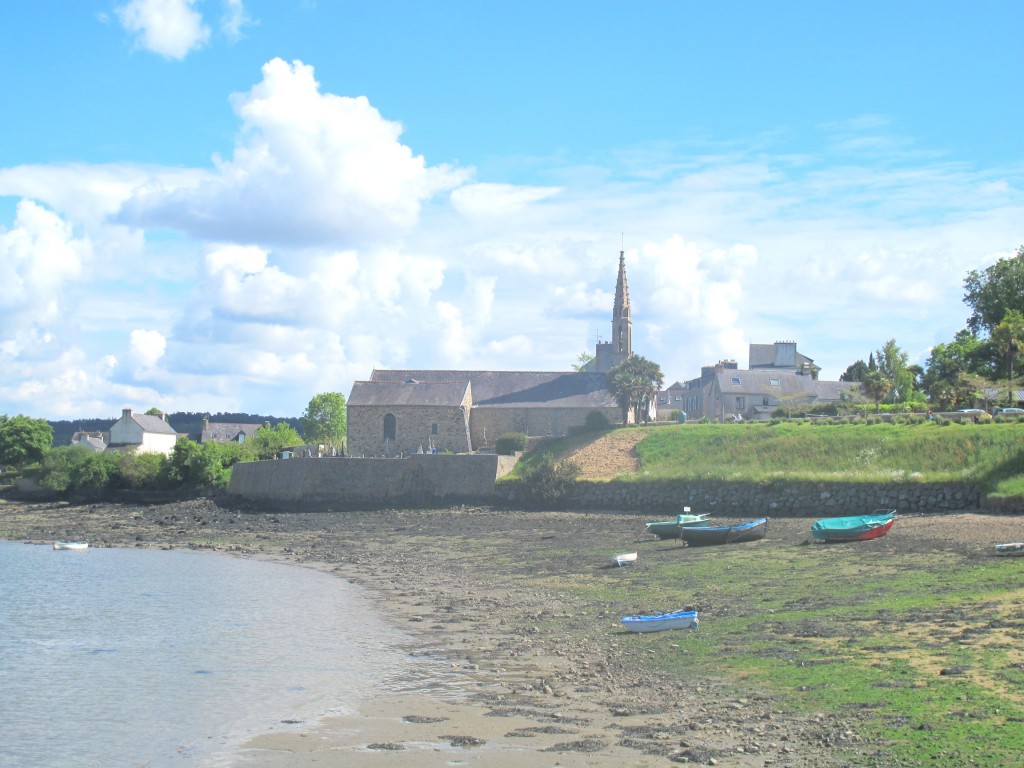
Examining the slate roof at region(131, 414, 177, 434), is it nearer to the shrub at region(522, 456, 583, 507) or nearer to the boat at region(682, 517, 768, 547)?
the shrub at region(522, 456, 583, 507)

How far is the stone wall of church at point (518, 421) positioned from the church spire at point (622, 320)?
12179 millimetres

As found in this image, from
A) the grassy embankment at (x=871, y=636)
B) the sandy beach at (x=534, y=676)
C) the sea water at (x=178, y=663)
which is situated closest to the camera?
the grassy embankment at (x=871, y=636)

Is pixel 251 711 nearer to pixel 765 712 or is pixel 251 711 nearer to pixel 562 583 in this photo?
pixel 765 712

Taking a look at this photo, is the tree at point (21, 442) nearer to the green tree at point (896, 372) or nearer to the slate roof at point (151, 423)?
the slate roof at point (151, 423)

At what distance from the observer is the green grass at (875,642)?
436 inches

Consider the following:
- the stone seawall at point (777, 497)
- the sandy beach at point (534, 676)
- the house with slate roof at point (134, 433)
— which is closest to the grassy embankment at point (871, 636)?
the sandy beach at point (534, 676)

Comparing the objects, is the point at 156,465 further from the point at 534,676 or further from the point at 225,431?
the point at 534,676

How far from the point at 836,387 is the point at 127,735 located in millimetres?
68756

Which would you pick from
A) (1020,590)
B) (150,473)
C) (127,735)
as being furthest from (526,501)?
(127,735)

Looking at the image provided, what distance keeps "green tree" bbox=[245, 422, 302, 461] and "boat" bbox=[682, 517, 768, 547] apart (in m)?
42.3

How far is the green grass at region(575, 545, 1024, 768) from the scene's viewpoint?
11086 millimetres

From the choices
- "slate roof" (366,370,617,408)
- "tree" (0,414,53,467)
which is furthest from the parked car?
"tree" (0,414,53,467)

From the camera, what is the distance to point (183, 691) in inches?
644

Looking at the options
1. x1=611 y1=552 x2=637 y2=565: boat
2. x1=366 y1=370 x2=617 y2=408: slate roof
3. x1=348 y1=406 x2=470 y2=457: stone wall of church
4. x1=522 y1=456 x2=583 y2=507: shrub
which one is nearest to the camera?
x1=611 y1=552 x2=637 y2=565: boat
